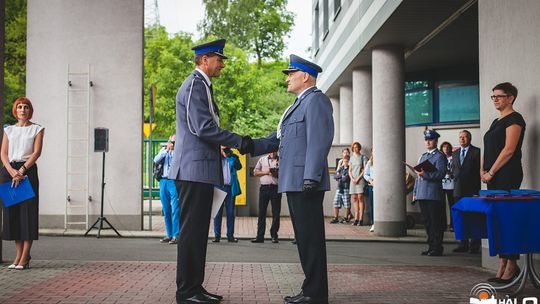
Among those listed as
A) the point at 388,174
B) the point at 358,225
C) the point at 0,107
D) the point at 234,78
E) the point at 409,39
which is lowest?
the point at 358,225

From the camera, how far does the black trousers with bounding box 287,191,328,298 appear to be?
6.37 metres

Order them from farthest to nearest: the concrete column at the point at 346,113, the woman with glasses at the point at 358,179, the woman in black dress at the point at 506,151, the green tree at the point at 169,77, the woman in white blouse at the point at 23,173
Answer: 1. the green tree at the point at 169,77
2. the concrete column at the point at 346,113
3. the woman with glasses at the point at 358,179
4. the woman in white blouse at the point at 23,173
5. the woman in black dress at the point at 506,151

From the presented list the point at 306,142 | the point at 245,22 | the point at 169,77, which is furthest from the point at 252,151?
the point at 245,22

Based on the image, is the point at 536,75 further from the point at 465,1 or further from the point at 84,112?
the point at 84,112

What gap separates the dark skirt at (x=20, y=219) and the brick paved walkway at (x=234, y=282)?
1.47 ft

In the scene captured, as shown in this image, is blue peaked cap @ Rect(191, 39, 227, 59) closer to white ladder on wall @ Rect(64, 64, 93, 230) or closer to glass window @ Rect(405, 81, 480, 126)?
white ladder on wall @ Rect(64, 64, 93, 230)

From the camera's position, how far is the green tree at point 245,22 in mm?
58531

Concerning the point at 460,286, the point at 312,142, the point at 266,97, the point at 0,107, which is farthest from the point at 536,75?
the point at 266,97

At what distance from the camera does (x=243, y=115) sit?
2092 inches

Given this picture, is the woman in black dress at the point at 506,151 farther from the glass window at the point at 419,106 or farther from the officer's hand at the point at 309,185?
the glass window at the point at 419,106

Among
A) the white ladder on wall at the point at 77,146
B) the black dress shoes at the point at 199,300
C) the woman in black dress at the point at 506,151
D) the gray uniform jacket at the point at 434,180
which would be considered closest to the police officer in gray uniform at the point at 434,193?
the gray uniform jacket at the point at 434,180

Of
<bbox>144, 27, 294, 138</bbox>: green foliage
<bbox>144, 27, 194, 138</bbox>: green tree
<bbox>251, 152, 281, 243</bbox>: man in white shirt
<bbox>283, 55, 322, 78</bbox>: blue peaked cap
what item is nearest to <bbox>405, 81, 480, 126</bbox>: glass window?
<bbox>251, 152, 281, 243</bbox>: man in white shirt

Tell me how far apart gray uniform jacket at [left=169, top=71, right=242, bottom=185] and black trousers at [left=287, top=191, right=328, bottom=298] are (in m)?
0.80

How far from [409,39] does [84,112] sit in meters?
7.30
